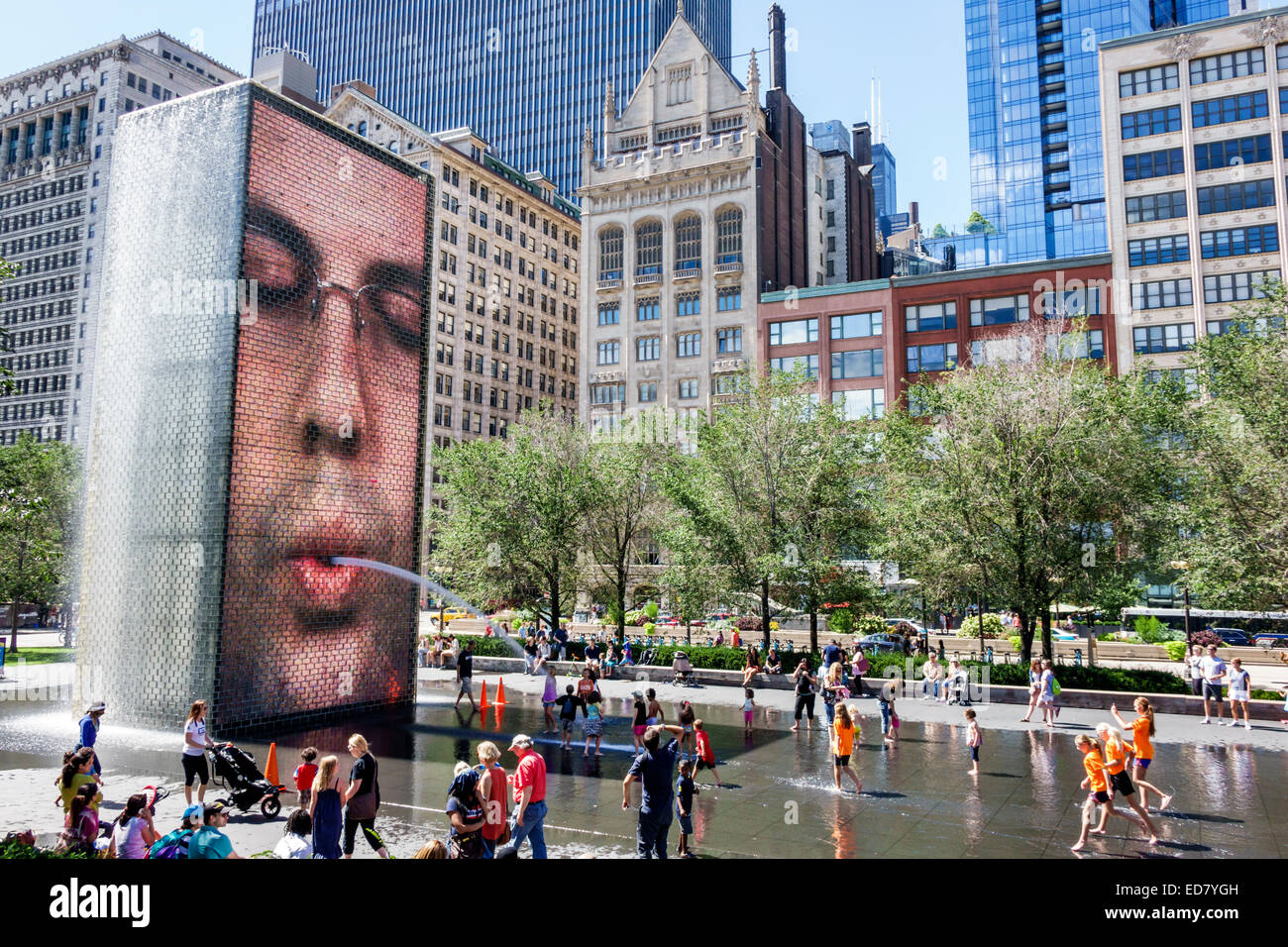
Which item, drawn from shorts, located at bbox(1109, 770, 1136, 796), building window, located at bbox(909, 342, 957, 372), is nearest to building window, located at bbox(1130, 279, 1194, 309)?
building window, located at bbox(909, 342, 957, 372)

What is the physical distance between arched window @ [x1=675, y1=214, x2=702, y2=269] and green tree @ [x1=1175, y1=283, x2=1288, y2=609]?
157 feet

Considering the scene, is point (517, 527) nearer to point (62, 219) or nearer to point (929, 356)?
point (929, 356)

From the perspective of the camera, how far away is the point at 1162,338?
53781mm

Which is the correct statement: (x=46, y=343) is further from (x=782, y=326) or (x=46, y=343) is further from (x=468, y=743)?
(x=468, y=743)

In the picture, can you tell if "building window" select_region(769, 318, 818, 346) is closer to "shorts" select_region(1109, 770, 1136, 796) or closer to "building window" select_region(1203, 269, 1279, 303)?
"building window" select_region(1203, 269, 1279, 303)

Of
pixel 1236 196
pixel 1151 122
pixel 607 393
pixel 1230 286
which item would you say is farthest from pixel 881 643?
pixel 1151 122

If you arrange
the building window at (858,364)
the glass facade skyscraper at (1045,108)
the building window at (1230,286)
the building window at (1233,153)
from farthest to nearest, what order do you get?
1. the glass facade skyscraper at (1045,108)
2. the building window at (858,364)
3. the building window at (1233,153)
4. the building window at (1230,286)

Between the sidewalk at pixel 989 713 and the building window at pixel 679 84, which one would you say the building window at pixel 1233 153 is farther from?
the sidewalk at pixel 989 713

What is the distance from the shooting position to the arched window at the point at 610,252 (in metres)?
72.8

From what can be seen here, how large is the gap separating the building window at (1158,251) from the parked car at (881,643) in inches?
1327

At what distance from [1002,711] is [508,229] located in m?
76.7

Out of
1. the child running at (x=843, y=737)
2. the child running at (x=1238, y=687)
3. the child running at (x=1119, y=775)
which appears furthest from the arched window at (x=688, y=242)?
the child running at (x=1119, y=775)
